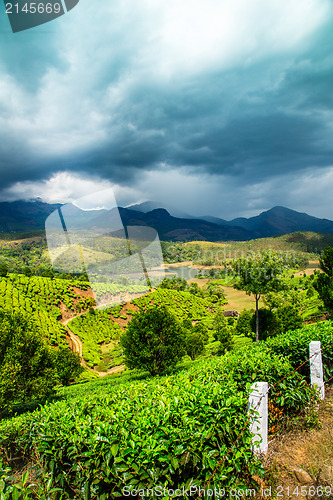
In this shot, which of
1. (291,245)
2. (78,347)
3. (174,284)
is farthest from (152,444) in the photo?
(291,245)

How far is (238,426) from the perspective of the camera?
279cm

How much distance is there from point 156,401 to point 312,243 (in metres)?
191

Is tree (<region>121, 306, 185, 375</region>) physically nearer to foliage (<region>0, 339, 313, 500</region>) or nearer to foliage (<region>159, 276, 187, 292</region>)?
foliage (<region>0, 339, 313, 500</region>)

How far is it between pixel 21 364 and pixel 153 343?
7.44 metres

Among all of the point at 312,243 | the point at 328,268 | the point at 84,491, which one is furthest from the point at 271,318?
the point at 312,243

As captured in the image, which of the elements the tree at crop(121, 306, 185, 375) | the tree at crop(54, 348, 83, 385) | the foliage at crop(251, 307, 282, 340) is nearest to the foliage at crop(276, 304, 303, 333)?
the foliage at crop(251, 307, 282, 340)

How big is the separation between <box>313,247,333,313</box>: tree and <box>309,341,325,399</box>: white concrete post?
22.3 m

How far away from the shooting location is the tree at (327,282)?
2309 cm

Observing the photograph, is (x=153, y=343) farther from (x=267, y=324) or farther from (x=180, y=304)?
(x=180, y=304)

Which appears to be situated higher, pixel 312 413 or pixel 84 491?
pixel 84 491

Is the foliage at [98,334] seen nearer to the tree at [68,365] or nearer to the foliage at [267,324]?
the tree at [68,365]

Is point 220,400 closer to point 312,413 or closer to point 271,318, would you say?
point 312,413

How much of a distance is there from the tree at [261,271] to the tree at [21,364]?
13.4 m

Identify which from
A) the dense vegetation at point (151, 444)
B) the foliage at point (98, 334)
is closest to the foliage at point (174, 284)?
the foliage at point (98, 334)
